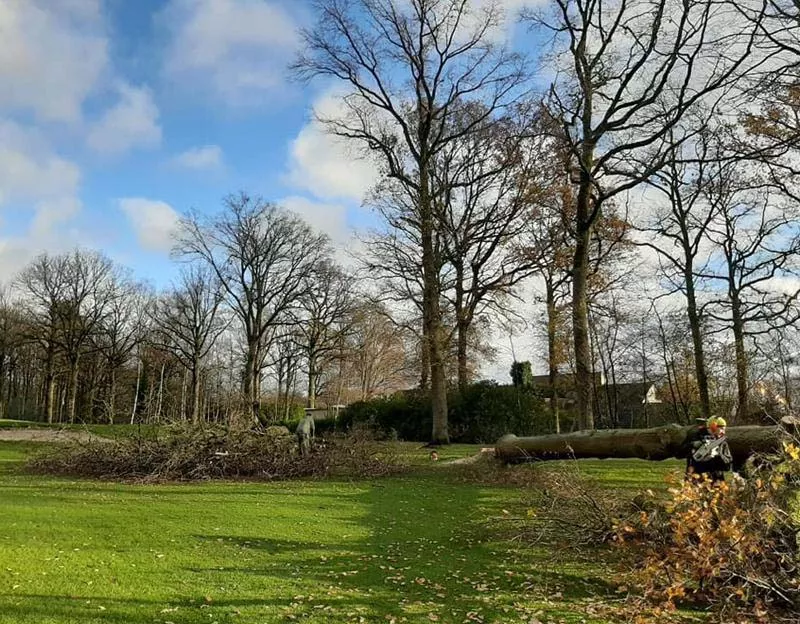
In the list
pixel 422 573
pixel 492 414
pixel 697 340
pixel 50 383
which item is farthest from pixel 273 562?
pixel 50 383

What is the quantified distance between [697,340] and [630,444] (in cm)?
1575

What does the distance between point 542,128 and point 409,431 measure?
15.9m

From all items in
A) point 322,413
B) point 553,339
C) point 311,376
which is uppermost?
point 553,339

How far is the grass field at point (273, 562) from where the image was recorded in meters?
5.46

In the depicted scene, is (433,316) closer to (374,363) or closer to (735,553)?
(735,553)

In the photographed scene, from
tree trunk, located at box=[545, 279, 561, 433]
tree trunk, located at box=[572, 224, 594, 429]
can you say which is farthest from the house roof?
tree trunk, located at box=[572, 224, 594, 429]

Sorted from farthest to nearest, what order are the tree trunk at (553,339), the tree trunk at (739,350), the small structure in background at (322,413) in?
the tree trunk at (553,339)
the tree trunk at (739,350)
the small structure in background at (322,413)

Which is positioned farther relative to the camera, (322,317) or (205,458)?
(322,317)

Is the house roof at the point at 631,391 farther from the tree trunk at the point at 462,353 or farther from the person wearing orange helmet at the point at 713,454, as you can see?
the person wearing orange helmet at the point at 713,454

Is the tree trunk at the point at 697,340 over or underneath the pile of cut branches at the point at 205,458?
over

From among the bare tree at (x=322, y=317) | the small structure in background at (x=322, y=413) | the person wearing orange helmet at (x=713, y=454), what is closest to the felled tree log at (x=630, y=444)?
the person wearing orange helmet at (x=713, y=454)

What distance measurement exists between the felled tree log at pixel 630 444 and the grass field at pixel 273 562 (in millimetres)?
2684

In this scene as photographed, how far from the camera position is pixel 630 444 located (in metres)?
12.8

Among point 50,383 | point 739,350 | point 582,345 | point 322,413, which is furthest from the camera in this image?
point 322,413
